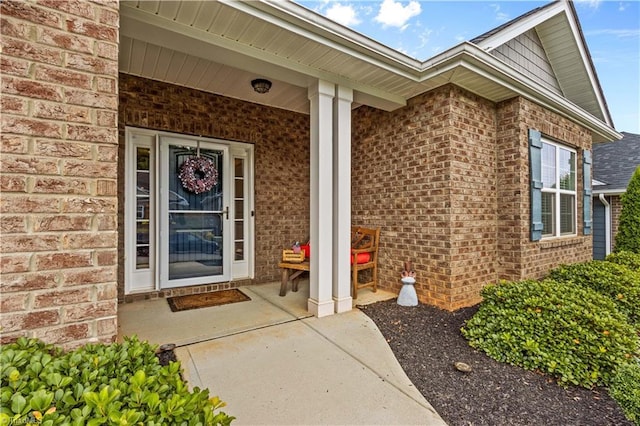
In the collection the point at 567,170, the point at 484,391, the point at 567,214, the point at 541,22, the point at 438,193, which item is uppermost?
the point at 541,22

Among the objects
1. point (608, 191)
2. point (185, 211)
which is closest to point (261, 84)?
point (185, 211)

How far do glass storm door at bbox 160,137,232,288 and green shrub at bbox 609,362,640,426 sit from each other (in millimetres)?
3997

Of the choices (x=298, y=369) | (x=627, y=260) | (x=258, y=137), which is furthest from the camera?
(x=627, y=260)

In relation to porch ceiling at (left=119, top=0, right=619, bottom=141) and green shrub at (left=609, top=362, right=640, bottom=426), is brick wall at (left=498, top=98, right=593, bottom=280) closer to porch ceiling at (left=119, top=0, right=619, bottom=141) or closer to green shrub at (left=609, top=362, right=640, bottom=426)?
porch ceiling at (left=119, top=0, right=619, bottom=141)

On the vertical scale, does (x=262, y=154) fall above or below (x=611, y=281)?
above

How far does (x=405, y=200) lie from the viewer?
3930 mm

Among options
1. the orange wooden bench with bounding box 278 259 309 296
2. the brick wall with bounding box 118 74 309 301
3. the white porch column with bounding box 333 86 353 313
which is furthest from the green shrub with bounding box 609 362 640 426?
the brick wall with bounding box 118 74 309 301

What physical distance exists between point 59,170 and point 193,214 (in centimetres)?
264

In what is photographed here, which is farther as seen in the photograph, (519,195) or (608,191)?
(608,191)

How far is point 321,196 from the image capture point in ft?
10.4

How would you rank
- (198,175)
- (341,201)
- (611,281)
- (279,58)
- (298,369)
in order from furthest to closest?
(198,175), (611,281), (341,201), (279,58), (298,369)

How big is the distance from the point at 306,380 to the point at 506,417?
123 centimetres

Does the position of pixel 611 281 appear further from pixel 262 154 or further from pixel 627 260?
pixel 262 154

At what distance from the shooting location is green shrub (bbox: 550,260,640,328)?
10.9 feet
